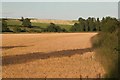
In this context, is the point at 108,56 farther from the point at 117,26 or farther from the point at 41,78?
the point at 41,78

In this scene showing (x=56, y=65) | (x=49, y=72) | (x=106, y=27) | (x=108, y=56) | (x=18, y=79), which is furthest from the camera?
(x=56, y=65)

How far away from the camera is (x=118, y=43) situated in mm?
13219

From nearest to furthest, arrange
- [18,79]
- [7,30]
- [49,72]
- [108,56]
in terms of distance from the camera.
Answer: [108,56] → [18,79] → [49,72] → [7,30]

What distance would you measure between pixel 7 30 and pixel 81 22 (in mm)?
24220

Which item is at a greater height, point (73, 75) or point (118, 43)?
point (118, 43)

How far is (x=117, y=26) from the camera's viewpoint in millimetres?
14812

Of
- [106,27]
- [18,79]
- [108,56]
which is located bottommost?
[18,79]

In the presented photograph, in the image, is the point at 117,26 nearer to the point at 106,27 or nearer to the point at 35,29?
the point at 106,27

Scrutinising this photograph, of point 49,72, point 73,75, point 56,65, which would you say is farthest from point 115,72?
point 56,65

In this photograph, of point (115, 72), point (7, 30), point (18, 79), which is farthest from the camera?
point (7, 30)

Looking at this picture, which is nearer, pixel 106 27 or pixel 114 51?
pixel 114 51

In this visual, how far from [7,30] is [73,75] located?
261ft

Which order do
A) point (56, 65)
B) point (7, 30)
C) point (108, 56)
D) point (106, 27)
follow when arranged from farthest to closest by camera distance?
point (7, 30) < point (56, 65) < point (106, 27) < point (108, 56)

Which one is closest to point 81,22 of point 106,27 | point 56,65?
point 56,65
